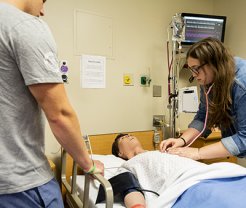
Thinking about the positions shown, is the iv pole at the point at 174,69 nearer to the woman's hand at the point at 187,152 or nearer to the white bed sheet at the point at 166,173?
the white bed sheet at the point at 166,173

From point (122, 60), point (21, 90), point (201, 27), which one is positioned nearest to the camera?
point (21, 90)

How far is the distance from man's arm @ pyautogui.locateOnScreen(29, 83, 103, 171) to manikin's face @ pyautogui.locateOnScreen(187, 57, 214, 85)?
0.91 m

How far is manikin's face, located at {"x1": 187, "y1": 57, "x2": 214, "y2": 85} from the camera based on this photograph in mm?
1495

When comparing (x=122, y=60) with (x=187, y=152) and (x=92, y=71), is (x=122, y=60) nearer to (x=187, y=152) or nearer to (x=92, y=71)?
(x=92, y=71)

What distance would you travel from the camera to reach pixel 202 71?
4.98 ft

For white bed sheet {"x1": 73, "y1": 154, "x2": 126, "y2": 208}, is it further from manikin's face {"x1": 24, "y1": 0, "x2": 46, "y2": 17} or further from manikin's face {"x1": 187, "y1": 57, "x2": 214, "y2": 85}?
manikin's face {"x1": 24, "y1": 0, "x2": 46, "y2": 17}

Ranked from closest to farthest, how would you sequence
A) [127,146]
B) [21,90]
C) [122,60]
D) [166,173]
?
[21,90] → [166,173] → [127,146] → [122,60]

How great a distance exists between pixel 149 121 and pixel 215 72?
1460mm

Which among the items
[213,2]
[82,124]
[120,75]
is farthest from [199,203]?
[213,2]

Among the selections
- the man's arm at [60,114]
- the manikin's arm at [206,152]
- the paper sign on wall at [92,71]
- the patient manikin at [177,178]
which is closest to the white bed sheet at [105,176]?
the patient manikin at [177,178]

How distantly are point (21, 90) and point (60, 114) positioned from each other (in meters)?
0.15

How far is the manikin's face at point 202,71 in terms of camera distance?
4.90ft

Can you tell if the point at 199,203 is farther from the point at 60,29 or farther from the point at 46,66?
the point at 60,29

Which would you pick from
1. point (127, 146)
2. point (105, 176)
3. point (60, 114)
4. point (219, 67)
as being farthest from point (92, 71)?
point (60, 114)
